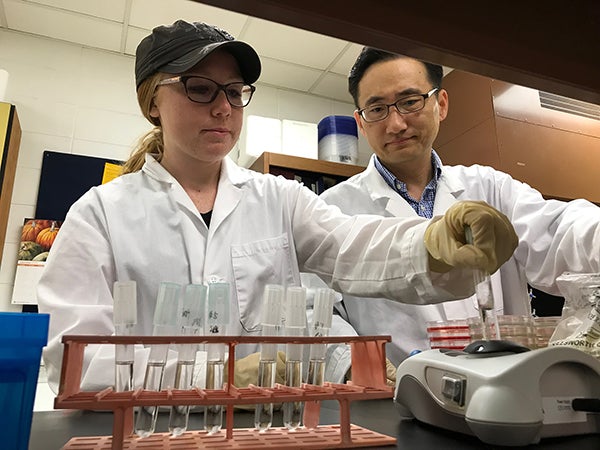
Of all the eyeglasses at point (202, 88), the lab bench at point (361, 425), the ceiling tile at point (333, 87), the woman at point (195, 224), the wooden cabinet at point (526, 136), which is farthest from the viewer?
the ceiling tile at point (333, 87)

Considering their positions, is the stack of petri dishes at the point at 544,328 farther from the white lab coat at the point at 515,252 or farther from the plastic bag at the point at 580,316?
the white lab coat at the point at 515,252

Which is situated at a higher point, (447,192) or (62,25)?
(62,25)

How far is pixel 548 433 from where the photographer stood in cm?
56

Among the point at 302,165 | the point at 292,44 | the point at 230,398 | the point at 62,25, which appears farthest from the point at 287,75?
the point at 230,398

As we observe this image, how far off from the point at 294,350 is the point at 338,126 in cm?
246

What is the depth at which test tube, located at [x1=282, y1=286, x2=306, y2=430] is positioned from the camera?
599 mm

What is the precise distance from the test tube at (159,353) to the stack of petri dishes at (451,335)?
575 mm

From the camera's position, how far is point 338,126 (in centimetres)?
292

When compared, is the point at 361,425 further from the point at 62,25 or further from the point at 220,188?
the point at 62,25

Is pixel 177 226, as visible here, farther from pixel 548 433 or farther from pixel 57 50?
pixel 57 50

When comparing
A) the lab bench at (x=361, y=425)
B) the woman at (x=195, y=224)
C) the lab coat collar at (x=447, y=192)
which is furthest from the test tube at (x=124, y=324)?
the lab coat collar at (x=447, y=192)

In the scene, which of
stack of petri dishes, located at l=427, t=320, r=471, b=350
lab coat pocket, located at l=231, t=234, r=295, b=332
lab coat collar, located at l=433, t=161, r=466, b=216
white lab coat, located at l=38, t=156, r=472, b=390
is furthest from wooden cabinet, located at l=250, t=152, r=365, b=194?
stack of petri dishes, located at l=427, t=320, r=471, b=350

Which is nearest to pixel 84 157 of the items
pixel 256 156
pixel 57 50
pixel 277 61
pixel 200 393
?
pixel 57 50

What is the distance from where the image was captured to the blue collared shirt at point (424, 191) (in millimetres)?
1581
